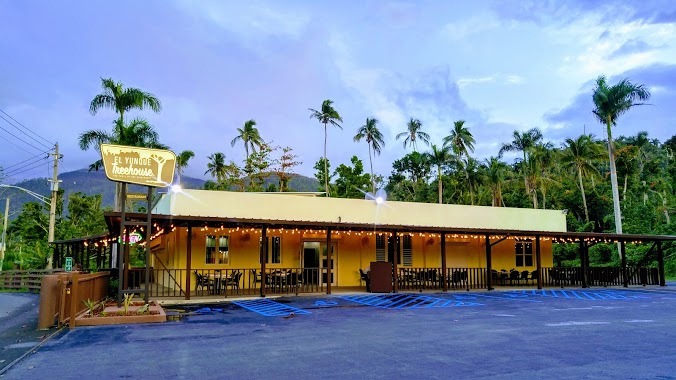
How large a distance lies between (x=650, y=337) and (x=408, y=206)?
45.5ft

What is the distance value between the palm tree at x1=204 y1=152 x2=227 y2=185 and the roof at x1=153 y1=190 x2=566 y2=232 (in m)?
Answer: 32.0

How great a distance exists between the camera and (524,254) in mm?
24500

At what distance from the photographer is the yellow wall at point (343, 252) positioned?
18516mm

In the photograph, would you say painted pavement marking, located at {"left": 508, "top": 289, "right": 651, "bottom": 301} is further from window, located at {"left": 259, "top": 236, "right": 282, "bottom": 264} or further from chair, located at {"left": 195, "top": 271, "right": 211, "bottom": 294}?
chair, located at {"left": 195, "top": 271, "right": 211, "bottom": 294}

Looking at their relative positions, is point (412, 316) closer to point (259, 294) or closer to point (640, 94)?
point (259, 294)

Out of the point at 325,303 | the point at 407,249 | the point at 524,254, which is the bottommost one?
the point at 325,303

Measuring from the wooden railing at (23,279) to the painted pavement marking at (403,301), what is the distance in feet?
56.1

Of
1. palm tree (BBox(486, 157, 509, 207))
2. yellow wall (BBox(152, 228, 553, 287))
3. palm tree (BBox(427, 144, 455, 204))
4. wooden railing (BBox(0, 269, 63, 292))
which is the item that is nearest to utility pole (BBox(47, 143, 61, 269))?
wooden railing (BBox(0, 269, 63, 292))

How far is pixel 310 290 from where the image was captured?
61.0ft

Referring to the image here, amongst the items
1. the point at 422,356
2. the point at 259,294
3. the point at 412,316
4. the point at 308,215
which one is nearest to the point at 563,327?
the point at 412,316

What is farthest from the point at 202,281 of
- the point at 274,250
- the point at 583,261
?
the point at 583,261

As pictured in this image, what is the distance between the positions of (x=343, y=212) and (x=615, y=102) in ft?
71.1

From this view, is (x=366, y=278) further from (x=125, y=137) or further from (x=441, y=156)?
(x=441, y=156)

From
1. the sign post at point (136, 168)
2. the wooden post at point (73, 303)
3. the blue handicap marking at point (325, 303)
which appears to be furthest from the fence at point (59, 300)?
the blue handicap marking at point (325, 303)
